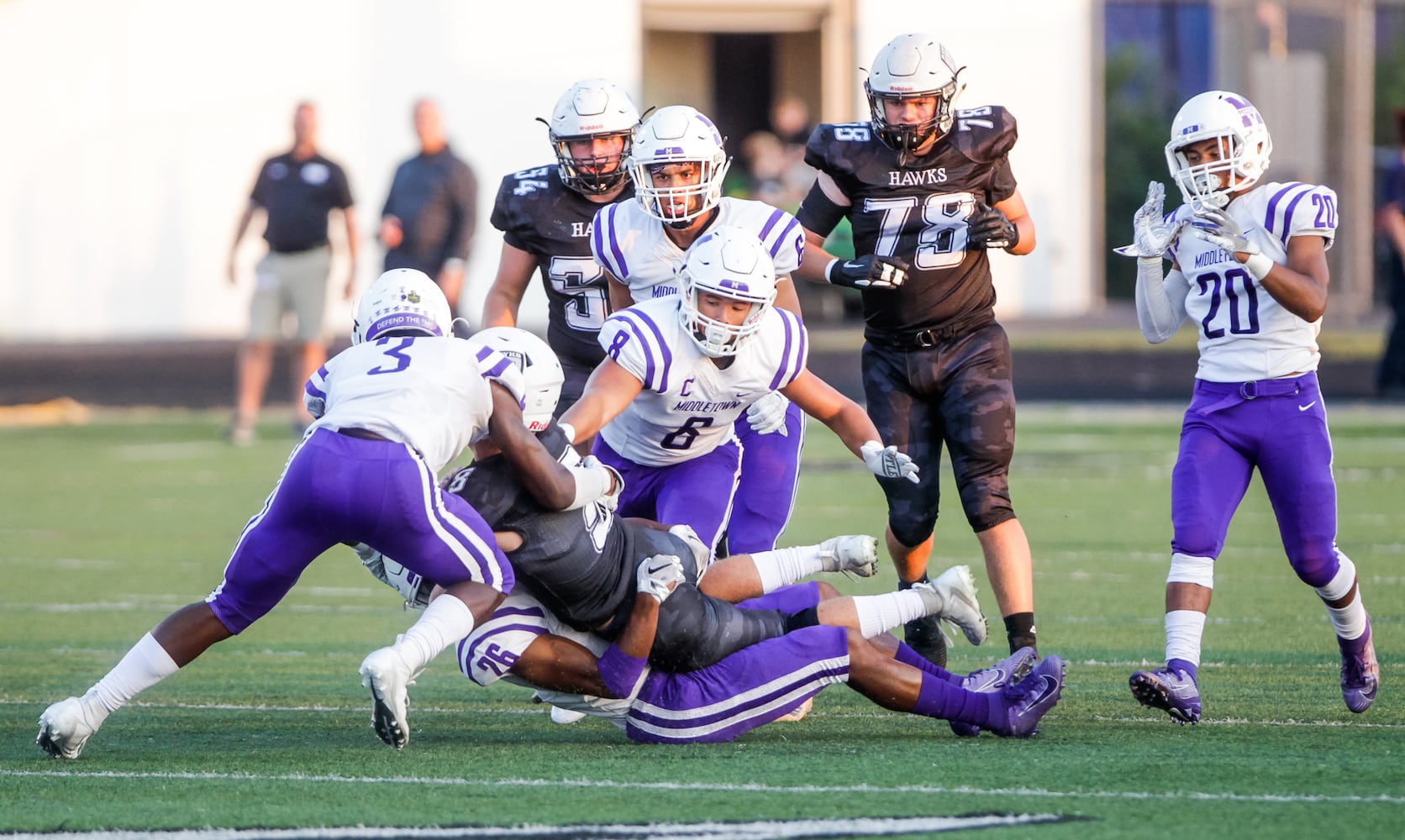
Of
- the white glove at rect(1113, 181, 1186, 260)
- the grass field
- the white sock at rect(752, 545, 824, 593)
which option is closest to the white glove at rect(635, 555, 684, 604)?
the grass field

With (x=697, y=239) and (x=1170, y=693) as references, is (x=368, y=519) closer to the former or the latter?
(x=697, y=239)

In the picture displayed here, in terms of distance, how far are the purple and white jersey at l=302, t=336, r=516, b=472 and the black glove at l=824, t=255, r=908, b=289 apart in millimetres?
1203

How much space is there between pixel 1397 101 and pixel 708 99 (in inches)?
372

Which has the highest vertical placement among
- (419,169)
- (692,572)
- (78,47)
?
(78,47)

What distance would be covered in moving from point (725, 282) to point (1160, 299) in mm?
1232

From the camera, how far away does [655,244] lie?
5.69 m

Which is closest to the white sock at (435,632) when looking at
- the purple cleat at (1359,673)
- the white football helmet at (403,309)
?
the white football helmet at (403,309)

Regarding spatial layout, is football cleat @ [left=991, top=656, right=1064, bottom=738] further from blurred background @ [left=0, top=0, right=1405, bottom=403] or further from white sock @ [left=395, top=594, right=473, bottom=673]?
blurred background @ [left=0, top=0, right=1405, bottom=403]

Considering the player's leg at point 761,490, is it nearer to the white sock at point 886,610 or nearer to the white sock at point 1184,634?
the white sock at point 886,610

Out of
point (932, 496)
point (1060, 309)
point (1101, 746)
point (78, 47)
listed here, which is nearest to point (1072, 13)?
point (1060, 309)

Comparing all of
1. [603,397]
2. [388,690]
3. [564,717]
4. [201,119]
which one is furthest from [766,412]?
[201,119]

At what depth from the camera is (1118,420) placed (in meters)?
14.9

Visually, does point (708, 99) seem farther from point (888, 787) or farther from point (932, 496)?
point (888, 787)

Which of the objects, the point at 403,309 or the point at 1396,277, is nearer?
the point at 403,309
